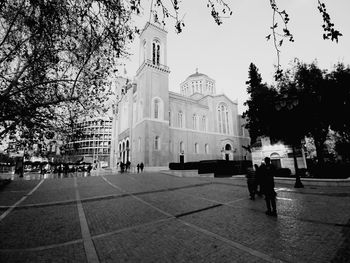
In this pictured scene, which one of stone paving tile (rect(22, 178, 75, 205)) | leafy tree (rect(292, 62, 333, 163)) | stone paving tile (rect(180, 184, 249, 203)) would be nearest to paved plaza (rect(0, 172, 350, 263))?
stone paving tile (rect(22, 178, 75, 205))

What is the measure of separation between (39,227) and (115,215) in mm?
2141

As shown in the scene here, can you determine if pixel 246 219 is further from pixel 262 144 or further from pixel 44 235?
pixel 262 144

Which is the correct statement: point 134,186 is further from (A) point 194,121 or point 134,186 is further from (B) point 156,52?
(B) point 156,52

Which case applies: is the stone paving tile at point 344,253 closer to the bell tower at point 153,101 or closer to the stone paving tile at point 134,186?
the stone paving tile at point 134,186

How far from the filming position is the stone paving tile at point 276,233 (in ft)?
11.1

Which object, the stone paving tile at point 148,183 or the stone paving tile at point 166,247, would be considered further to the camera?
the stone paving tile at point 148,183

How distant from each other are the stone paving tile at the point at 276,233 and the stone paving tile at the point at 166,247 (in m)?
0.56

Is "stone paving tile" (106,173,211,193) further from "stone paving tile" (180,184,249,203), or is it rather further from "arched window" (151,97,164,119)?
"arched window" (151,97,164,119)

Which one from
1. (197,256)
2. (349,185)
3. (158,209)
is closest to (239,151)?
(349,185)

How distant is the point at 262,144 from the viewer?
25844 millimetres

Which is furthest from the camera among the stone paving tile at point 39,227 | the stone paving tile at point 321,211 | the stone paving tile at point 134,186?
the stone paving tile at point 134,186

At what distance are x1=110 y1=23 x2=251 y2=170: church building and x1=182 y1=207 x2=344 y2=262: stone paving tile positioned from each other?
2395 cm

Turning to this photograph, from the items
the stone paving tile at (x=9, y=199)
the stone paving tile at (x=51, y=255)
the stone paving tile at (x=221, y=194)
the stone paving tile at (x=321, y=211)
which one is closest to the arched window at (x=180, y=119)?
the stone paving tile at (x=221, y=194)

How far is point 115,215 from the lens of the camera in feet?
20.0
